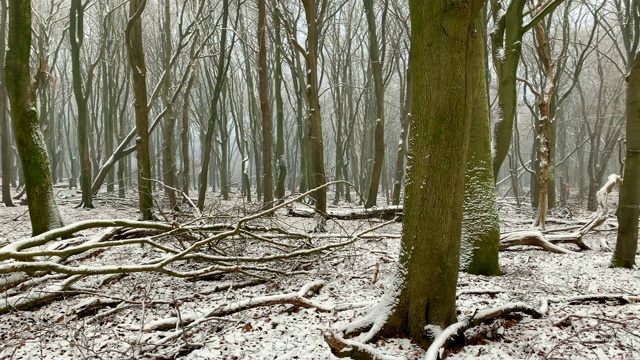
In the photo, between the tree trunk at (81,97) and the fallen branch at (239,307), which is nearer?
the fallen branch at (239,307)

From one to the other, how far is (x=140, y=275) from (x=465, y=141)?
11.5 ft

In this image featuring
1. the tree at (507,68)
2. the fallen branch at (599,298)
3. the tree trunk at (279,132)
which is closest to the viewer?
the fallen branch at (599,298)

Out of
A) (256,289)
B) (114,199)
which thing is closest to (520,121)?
(114,199)

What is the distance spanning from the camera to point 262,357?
2555mm

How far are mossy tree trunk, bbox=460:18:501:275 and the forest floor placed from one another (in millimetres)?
240

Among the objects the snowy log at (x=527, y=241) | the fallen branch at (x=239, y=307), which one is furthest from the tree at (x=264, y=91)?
the fallen branch at (x=239, y=307)

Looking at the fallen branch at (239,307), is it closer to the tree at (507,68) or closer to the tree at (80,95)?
the tree at (507,68)

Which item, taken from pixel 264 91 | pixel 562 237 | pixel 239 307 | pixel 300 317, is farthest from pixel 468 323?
pixel 264 91

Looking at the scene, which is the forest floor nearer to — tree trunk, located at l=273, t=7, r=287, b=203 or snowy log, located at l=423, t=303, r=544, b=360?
snowy log, located at l=423, t=303, r=544, b=360

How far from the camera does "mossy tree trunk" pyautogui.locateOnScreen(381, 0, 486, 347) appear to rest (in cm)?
233

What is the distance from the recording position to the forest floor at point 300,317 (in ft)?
8.35

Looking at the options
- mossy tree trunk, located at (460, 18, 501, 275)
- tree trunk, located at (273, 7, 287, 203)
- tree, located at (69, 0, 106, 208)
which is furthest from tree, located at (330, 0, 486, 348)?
tree, located at (69, 0, 106, 208)

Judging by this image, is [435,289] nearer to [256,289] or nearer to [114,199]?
[256,289]

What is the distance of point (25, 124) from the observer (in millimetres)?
5590
